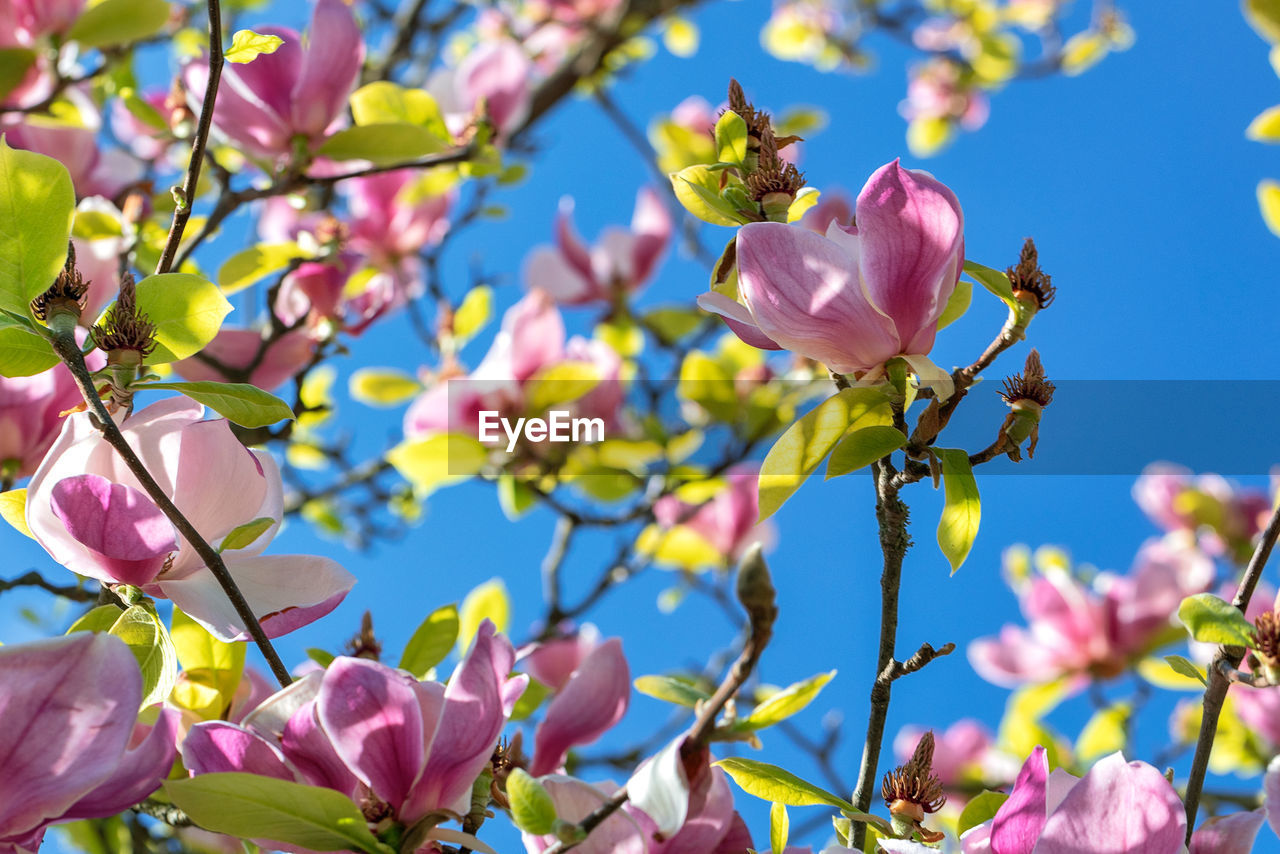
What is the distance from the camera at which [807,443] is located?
0.49m

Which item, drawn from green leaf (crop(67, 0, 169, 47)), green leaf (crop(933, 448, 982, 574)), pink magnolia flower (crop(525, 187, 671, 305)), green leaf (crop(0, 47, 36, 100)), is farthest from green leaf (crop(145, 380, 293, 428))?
pink magnolia flower (crop(525, 187, 671, 305))

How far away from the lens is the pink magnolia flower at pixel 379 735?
452 mm

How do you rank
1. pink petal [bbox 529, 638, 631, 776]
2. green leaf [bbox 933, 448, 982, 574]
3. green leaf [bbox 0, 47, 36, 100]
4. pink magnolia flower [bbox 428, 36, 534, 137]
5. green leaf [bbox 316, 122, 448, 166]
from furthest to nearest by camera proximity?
pink magnolia flower [bbox 428, 36, 534, 137], green leaf [bbox 0, 47, 36, 100], green leaf [bbox 316, 122, 448, 166], pink petal [bbox 529, 638, 631, 776], green leaf [bbox 933, 448, 982, 574]

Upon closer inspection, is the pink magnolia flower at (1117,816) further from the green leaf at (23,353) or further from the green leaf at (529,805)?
the green leaf at (23,353)

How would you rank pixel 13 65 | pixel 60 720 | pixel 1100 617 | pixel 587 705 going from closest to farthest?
pixel 60 720 → pixel 587 705 → pixel 13 65 → pixel 1100 617

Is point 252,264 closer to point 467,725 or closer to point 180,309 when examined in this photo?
point 180,309

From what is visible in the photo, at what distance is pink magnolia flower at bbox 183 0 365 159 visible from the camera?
0.86 metres

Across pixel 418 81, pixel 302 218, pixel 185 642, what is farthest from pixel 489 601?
pixel 418 81

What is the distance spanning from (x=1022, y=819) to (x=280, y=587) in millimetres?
366

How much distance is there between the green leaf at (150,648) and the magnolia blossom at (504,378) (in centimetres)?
74

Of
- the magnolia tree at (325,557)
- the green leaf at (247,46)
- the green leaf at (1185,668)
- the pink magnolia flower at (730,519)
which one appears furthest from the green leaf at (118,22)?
the pink magnolia flower at (730,519)

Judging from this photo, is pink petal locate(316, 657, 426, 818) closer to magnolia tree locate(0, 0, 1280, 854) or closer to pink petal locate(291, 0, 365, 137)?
magnolia tree locate(0, 0, 1280, 854)

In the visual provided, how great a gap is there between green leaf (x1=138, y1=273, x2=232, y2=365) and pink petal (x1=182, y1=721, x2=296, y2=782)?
183 mm

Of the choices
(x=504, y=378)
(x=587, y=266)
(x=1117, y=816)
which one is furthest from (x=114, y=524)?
(x=587, y=266)
